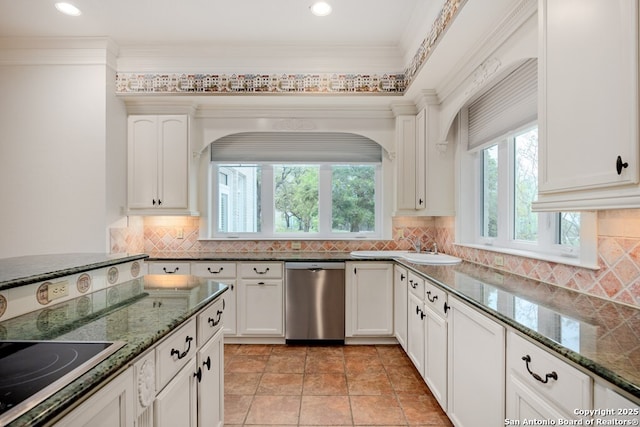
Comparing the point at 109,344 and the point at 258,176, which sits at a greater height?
the point at 258,176

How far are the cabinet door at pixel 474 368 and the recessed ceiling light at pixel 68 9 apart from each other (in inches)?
137

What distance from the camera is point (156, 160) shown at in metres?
3.26

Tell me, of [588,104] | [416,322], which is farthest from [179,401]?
[588,104]

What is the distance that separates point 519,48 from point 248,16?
1.97m

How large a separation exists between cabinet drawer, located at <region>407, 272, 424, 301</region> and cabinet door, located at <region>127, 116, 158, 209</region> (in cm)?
260

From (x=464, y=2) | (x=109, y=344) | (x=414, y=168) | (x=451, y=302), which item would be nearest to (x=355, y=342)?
(x=451, y=302)

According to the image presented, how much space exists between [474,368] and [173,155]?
3111 mm

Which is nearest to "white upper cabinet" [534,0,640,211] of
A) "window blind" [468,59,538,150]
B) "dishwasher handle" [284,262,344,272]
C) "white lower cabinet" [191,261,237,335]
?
"window blind" [468,59,538,150]

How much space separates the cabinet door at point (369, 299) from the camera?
123 inches

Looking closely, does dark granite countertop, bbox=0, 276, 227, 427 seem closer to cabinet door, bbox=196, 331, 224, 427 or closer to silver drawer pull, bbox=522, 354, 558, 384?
cabinet door, bbox=196, 331, 224, 427

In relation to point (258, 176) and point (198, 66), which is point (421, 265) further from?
point (198, 66)

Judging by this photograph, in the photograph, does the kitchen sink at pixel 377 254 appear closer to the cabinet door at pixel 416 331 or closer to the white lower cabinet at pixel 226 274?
the cabinet door at pixel 416 331

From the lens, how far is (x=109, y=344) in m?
0.94

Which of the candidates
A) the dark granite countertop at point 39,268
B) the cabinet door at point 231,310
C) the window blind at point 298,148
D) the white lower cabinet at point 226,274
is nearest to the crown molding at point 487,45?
the window blind at point 298,148
